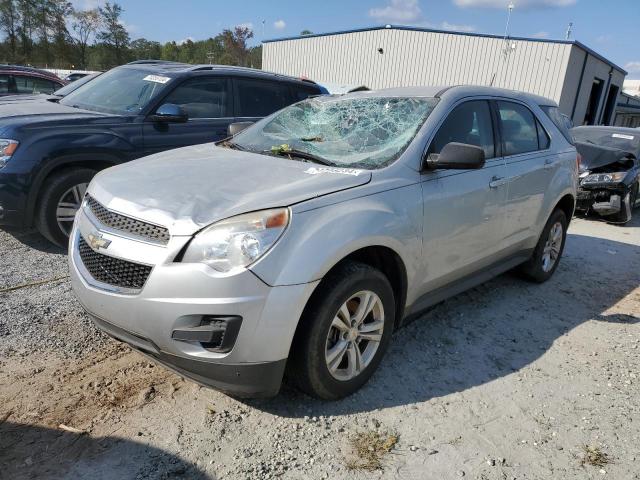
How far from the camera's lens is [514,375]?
3.31 m

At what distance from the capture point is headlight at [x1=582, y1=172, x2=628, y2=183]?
8.38m

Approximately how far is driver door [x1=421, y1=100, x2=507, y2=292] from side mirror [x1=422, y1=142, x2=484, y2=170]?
Result: 5.4 inches

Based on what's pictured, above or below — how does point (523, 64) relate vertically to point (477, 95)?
above

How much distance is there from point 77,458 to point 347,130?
2.52 metres

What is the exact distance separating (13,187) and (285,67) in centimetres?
2800

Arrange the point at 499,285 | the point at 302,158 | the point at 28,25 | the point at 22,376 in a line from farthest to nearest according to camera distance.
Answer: the point at 28,25, the point at 499,285, the point at 302,158, the point at 22,376

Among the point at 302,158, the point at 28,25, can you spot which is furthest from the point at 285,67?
the point at 28,25

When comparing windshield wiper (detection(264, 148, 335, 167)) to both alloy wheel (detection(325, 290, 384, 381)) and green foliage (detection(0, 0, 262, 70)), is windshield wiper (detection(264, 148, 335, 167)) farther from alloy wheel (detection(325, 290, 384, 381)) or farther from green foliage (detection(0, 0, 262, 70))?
green foliage (detection(0, 0, 262, 70))

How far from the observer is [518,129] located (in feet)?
14.1

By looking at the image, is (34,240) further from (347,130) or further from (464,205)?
(464,205)

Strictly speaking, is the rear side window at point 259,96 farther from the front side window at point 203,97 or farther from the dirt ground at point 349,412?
the dirt ground at point 349,412

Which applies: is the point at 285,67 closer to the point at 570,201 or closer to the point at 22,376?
the point at 570,201

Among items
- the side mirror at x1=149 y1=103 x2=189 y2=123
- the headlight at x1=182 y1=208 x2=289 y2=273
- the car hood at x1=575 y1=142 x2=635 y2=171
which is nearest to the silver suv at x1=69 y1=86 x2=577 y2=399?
the headlight at x1=182 y1=208 x2=289 y2=273

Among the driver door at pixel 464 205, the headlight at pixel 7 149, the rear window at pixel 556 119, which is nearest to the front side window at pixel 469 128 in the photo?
the driver door at pixel 464 205
